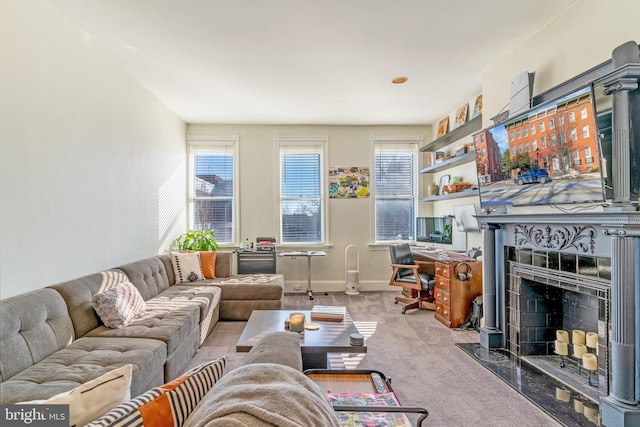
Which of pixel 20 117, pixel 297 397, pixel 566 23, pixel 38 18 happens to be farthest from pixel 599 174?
pixel 38 18

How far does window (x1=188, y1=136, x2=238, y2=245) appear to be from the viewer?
5430mm

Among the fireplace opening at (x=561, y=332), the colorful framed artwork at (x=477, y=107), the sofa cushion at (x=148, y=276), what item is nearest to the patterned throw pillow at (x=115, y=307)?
the sofa cushion at (x=148, y=276)

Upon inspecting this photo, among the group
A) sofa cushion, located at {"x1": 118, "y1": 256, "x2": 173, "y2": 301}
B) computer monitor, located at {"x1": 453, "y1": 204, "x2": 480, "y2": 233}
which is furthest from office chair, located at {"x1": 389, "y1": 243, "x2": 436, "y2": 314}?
sofa cushion, located at {"x1": 118, "y1": 256, "x2": 173, "y2": 301}

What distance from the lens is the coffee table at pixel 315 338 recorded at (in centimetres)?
212

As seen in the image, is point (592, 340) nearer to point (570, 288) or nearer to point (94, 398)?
point (570, 288)

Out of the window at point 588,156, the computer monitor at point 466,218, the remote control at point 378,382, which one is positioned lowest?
the remote control at point 378,382

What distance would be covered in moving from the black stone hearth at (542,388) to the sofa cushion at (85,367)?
8.33 feet

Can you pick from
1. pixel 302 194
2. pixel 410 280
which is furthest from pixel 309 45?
pixel 410 280

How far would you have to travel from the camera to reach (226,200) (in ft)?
17.9

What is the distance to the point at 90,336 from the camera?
2.28 m

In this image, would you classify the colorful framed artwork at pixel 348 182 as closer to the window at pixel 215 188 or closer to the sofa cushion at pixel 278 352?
the window at pixel 215 188

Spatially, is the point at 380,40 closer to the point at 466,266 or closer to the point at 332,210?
the point at 466,266

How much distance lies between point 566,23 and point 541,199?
135 centimetres

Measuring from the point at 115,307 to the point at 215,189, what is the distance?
3228mm
